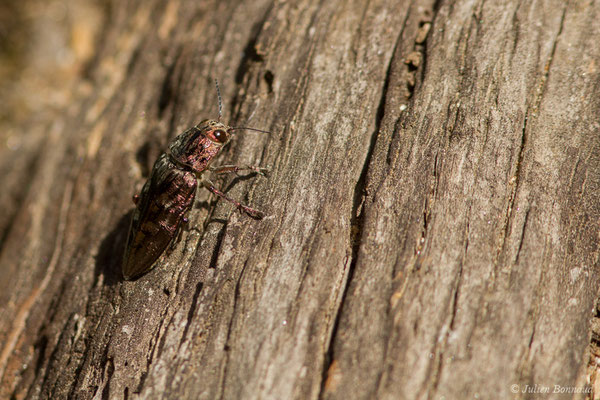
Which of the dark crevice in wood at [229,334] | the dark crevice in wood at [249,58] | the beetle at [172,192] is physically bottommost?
the dark crevice in wood at [229,334]

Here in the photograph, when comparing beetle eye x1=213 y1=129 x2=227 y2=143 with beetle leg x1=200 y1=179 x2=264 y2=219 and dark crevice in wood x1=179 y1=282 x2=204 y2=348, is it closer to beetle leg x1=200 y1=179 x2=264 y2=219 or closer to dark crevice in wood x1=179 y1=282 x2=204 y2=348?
beetle leg x1=200 y1=179 x2=264 y2=219

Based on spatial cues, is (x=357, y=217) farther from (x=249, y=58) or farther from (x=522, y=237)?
(x=249, y=58)

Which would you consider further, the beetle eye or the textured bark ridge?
the beetle eye

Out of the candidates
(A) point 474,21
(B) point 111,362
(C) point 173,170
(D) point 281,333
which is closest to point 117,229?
(C) point 173,170

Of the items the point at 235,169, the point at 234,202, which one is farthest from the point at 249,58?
the point at 234,202

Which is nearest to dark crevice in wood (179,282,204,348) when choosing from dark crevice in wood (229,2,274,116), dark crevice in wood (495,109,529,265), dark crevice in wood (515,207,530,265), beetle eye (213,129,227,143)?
beetle eye (213,129,227,143)

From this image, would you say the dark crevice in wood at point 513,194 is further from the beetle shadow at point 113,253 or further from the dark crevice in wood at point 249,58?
the beetle shadow at point 113,253

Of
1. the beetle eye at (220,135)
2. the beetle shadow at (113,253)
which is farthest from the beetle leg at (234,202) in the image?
the beetle shadow at (113,253)

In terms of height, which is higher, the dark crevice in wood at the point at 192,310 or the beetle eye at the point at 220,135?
the beetle eye at the point at 220,135
